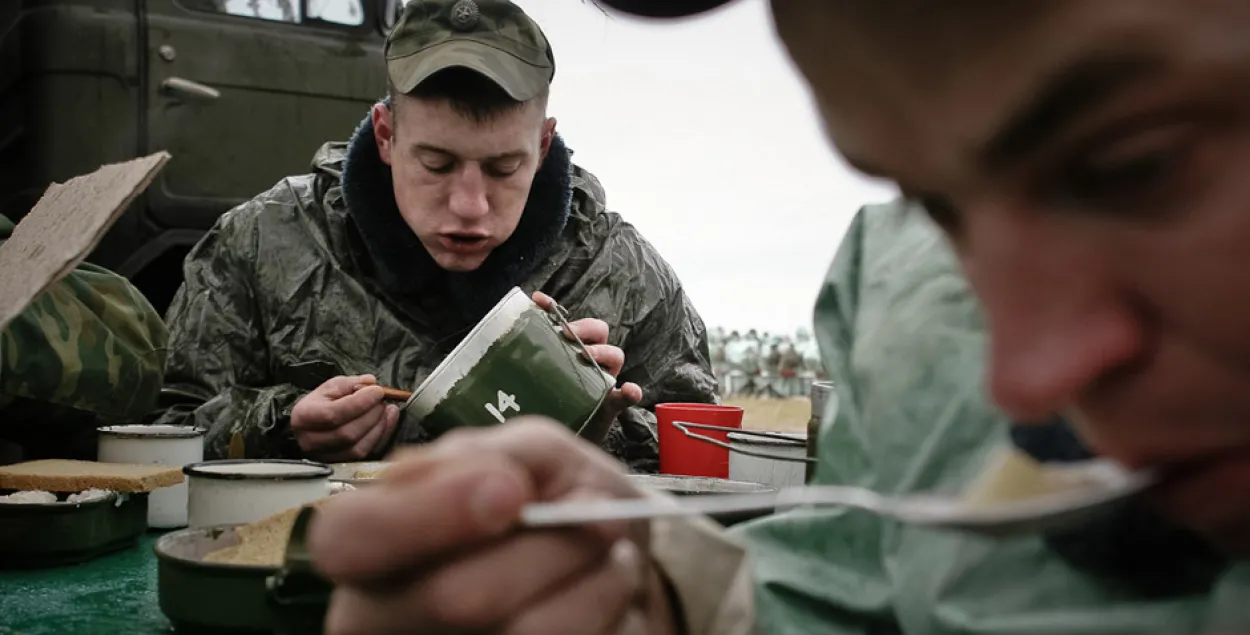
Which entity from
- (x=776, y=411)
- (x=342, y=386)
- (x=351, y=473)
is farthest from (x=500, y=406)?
(x=776, y=411)

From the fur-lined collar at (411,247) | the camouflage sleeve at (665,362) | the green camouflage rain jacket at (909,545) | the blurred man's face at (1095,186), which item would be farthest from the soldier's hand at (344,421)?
the blurred man's face at (1095,186)

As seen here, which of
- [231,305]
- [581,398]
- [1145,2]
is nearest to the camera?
[1145,2]

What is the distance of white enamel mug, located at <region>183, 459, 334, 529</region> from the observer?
1.19 meters

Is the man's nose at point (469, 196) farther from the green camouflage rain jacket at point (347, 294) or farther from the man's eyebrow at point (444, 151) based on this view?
the green camouflage rain jacket at point (347, 294)

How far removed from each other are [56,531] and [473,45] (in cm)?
124

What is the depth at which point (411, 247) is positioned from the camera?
2258mm

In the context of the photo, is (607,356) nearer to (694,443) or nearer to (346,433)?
(694,443)

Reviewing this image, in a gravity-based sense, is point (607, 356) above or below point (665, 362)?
above

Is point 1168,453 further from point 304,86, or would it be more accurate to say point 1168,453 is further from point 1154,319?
point 304,86

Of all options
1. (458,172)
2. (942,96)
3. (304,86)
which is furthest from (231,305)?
(942,96)

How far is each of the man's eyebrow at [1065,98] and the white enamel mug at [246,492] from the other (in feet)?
3.20

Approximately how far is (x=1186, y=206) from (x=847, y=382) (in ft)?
1.93

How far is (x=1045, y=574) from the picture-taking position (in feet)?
2.11

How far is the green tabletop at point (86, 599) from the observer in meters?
1.08
